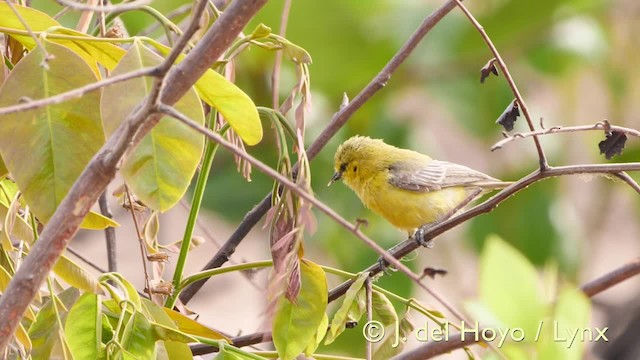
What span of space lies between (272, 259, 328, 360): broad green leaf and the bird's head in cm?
144

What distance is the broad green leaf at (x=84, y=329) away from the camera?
0.78 metres

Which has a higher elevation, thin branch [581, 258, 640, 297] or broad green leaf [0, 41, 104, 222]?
thin branch [581, 258, 640, 297]

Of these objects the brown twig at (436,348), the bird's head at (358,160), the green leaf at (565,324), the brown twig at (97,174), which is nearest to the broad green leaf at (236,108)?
the brown twig at (97,174)

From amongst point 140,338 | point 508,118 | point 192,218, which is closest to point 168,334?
point 140,338

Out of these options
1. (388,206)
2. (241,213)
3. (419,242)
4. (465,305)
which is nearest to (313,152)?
(419,242)

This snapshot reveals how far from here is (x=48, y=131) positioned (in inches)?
31.1

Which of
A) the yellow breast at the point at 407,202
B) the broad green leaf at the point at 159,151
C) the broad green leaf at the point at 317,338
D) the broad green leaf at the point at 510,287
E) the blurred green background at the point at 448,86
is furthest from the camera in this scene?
the blurred green background at the point at 448,86

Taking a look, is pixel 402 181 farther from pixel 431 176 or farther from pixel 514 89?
pixel 514 89

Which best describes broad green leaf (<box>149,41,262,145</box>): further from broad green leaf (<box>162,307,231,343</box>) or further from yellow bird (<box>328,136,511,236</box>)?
yellow bird (<box>328,136,511,236</box>)

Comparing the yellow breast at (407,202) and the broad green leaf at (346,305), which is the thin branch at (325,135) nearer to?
the broad green leaf at (346,305)

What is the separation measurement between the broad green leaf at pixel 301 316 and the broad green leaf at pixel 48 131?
216 mm

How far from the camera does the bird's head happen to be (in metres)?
2.29

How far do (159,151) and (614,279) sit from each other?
41 centimetres

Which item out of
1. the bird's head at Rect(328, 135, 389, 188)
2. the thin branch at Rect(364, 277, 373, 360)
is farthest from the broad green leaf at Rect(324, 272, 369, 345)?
the bird's head at Rect(328, 135, 389, 188)
